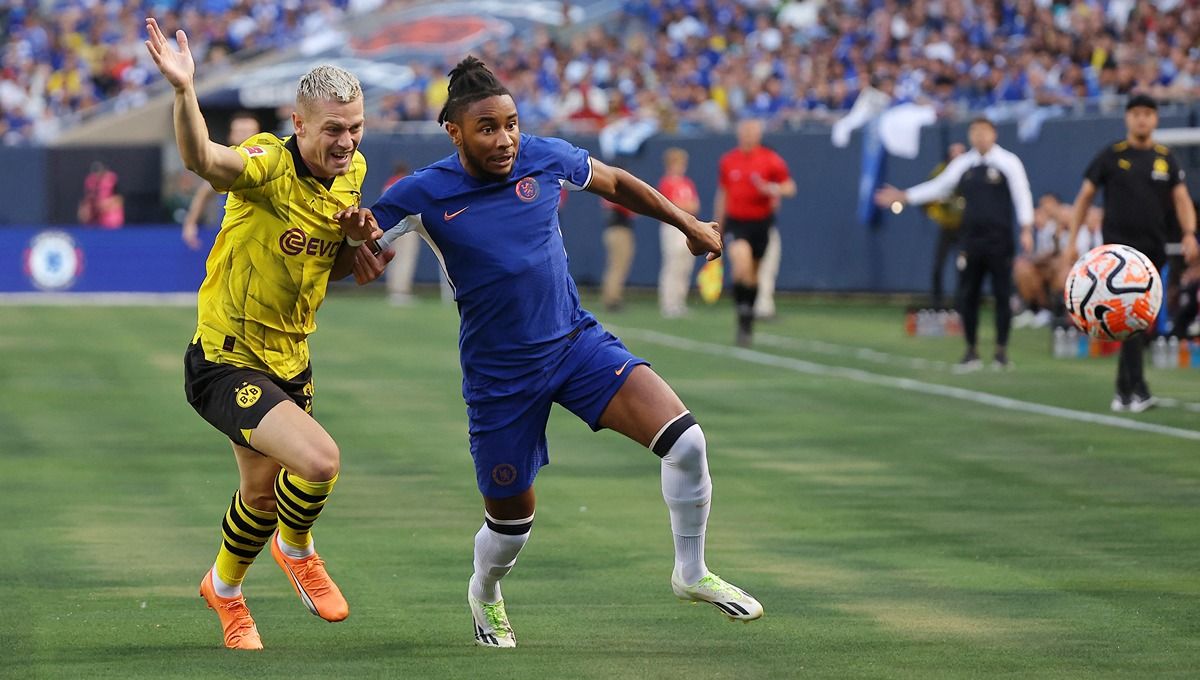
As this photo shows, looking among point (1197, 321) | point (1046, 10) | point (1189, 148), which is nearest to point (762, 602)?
point (1197, 321)

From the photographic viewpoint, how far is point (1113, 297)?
12.7m

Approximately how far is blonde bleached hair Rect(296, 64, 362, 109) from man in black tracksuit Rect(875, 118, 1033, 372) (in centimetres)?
1269

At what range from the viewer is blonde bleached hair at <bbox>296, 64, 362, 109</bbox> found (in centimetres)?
695

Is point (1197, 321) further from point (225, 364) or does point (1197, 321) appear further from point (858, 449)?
point (225, 364)

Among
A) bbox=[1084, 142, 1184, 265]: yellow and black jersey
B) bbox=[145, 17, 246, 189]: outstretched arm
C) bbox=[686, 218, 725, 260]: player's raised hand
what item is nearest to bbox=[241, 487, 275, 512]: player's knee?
bbox=[145, 17, 246, 189]: outstretched arm

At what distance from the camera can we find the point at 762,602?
26.7ft

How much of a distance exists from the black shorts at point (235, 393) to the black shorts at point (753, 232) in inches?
623

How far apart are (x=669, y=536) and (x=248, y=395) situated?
3409 millimetres

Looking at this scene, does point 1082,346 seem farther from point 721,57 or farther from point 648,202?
point 721,57

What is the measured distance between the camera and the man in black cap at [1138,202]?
1501cm

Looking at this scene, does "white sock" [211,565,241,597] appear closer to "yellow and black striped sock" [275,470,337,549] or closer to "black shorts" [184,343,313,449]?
"yellow and black striped sock" [275,470,337,549]

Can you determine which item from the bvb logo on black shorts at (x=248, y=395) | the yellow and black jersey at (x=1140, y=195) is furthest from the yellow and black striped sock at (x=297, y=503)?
the yellow and black jersey at (x=1140, y=195)

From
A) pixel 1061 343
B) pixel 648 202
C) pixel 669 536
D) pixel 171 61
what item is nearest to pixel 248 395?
pixel 171 61

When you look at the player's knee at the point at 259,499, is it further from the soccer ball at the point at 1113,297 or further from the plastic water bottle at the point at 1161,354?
the plastic water bottle at the point at 1161,354
